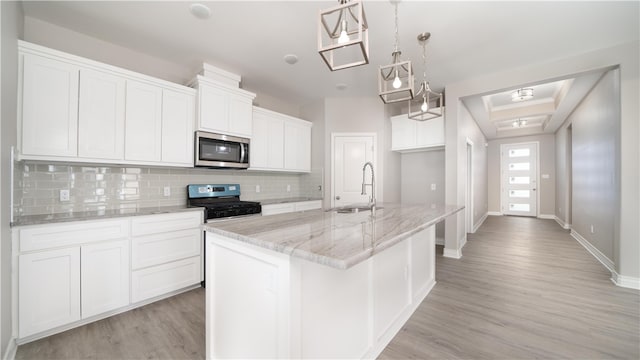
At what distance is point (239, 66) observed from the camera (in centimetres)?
329

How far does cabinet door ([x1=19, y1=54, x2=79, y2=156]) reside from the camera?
2.00m

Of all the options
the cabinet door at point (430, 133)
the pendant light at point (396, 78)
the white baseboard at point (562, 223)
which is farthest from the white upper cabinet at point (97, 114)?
the white baseboard at point (562, 223)

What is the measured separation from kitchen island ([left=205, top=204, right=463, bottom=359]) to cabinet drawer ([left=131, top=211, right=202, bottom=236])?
127 centimetres

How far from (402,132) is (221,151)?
312 cm

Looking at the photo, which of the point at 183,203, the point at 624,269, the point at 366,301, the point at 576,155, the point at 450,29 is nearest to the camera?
the point at 366,301

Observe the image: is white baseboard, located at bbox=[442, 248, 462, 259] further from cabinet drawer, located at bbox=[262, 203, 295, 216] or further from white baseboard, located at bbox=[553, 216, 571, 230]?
white baseboard, located at bbox=[553, 216, 571, 230]

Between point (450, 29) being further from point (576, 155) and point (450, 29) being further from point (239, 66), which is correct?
point (576, 155)

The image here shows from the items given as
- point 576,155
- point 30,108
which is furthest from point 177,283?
point 576,155

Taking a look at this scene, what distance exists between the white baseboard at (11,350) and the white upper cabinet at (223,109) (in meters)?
2.25

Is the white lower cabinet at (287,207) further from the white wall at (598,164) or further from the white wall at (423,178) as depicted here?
Answer: the white wall at (598,164)

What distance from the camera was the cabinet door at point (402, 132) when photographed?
4.46 metres

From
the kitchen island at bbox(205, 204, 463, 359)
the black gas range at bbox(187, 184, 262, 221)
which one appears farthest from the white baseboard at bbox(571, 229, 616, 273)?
the black gas range at bbox(187, 184, 262, 221)

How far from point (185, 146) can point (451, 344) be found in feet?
10.4

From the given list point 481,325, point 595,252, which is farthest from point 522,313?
point 595,252
